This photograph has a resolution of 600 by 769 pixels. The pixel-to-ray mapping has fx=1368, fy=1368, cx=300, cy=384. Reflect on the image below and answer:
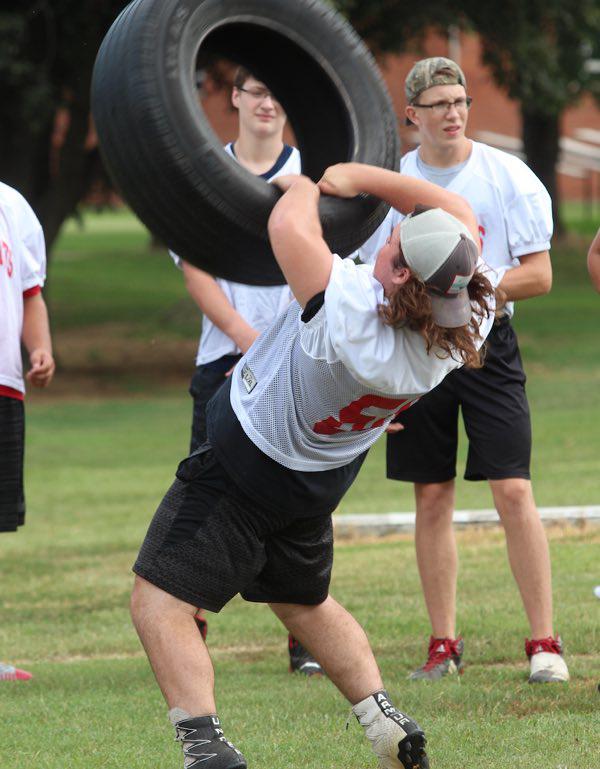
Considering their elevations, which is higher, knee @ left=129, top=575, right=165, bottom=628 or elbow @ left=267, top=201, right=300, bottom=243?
elbow @ left=267, top=201, right=300, bottom=243

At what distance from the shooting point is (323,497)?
13.8 ft

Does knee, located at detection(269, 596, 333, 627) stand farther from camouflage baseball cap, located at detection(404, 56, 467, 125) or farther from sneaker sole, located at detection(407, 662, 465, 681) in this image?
camouflage baseball cap, located at detection(404, 56, 467, 125)

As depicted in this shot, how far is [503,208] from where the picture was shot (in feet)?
18.2

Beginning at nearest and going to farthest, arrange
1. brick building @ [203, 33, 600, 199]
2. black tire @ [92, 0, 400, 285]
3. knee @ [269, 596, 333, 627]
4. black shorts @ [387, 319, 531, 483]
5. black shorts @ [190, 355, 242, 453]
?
1. black tire @ [92, 0, 400, 285]
2. knee @ [269, 596, 333, 627]
3. black shorts @ [387, 319, 531, 483]
4. black shorts @ [190, 355, 242, 453]
5. brick building @ [203, 33, 600, 199]

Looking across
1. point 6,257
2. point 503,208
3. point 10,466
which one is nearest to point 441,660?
point 503,208

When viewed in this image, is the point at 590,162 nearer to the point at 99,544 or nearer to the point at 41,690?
the point at 99,544

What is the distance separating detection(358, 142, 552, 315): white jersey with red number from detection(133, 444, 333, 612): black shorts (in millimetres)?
1734

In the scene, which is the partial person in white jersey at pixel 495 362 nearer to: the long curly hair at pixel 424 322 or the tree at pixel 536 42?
the long curly hair at pixel 424 322

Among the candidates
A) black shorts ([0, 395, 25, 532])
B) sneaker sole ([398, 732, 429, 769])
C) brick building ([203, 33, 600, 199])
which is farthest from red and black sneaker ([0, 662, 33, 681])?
brick building ([203, 33, 600, 199])

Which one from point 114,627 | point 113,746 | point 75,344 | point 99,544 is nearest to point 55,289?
point 75,344

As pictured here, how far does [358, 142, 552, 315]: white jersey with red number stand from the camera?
5531 millimetres

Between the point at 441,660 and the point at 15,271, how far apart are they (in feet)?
7.97

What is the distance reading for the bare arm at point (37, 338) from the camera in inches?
235

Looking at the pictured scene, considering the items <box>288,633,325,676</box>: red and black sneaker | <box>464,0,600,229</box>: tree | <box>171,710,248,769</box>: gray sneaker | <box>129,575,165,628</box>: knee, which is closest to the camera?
<box>171,710,248,769</box>: gray sneaker
